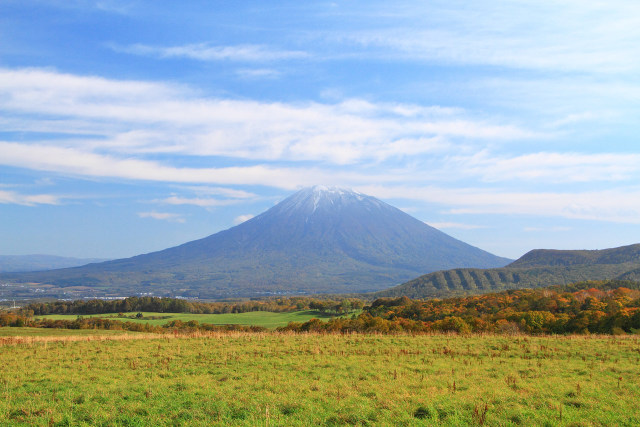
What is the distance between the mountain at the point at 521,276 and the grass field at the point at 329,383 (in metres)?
87.3

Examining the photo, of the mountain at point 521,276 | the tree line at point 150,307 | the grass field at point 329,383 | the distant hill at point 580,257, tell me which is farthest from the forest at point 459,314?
the distant hill at point 580,257

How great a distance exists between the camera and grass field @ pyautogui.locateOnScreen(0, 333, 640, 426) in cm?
788

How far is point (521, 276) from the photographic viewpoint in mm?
120188

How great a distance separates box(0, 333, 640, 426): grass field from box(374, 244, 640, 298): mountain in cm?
8727

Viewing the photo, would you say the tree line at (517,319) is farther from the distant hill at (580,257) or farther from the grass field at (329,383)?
the distant hill at (580,257)

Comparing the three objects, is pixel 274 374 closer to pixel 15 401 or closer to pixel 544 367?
A: pixel 15 401

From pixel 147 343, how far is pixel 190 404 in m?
12.7

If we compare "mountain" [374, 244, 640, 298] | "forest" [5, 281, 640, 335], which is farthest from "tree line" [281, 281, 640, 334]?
"mountain" [374, 244, 640, 298]

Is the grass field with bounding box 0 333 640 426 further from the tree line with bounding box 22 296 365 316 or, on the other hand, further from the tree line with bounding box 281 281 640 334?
the tree line with bounding box 22 296 365 316

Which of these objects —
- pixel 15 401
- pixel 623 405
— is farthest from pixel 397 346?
pixel 15 401

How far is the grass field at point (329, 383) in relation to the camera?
7875mm

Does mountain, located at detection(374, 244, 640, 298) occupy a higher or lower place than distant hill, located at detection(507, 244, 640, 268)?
lower

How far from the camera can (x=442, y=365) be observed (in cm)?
1325

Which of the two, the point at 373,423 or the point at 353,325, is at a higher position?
the point at 373,423
